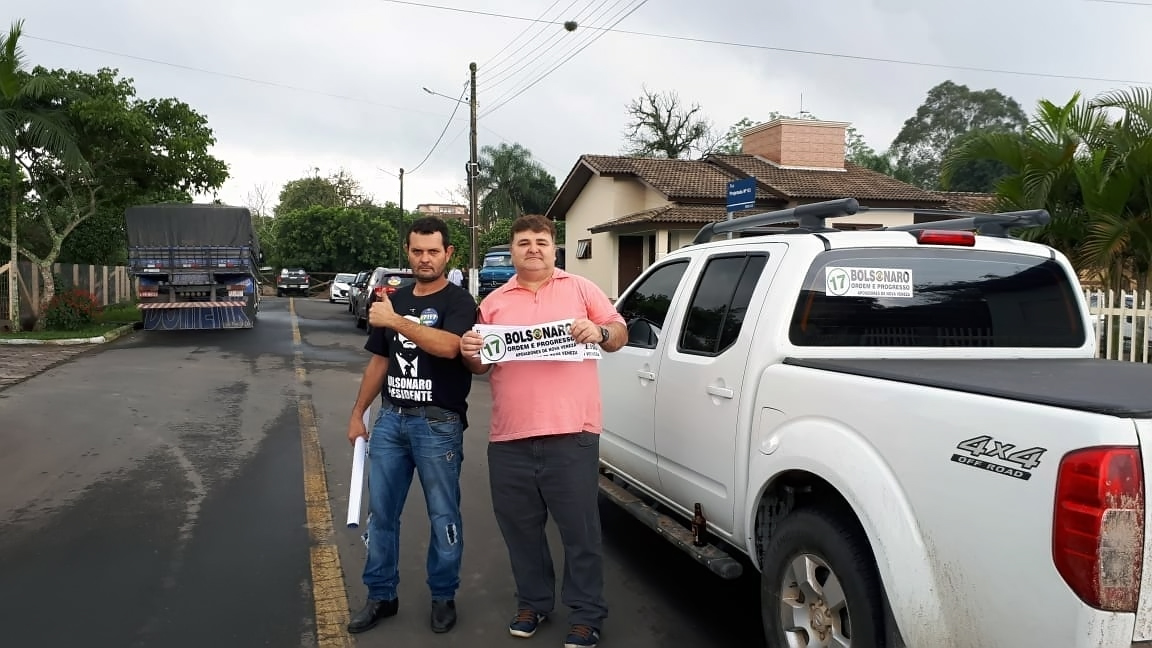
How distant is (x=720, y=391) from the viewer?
3.70 metres

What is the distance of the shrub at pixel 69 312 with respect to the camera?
56.8ft

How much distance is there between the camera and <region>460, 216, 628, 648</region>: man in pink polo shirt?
→ 3.55 meters

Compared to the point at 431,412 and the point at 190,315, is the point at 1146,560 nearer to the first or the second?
the point at 431,412

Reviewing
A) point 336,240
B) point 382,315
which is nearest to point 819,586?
point 382,315

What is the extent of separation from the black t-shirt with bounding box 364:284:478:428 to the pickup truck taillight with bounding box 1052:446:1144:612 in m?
2.38

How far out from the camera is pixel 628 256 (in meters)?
28.0

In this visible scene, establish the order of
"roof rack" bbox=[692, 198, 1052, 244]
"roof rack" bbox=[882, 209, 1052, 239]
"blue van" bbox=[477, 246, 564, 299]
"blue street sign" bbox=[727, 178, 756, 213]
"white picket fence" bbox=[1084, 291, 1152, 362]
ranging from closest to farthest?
"roof rack" bbox=[692, 198, 1052, 244] → "roof rack" bbox=[882, 209, 1052, 239] → "white picket fence" bbox=[1084, 291, 1152, 362] → "blue street sign" bbox=[727, 178, 756, 213] → "blue van" bbox=[477, 246, 564, 299]

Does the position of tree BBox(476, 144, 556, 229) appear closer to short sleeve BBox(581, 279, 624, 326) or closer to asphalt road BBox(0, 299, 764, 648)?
asphalt road BBox(0, 299, 764, 648)

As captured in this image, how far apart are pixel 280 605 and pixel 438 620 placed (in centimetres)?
83

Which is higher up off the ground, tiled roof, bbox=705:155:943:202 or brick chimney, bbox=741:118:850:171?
brick chimney, bbox=741:118:850:171

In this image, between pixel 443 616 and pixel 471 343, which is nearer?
pixel 471 343

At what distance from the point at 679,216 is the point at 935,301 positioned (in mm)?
20172

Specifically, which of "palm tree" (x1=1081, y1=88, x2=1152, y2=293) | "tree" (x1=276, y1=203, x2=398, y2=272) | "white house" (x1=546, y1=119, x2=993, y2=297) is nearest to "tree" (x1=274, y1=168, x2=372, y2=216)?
"tree" (x1=276, y1=203, x2=398, y2=272)

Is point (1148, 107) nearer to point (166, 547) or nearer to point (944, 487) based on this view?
point (944, 487)
